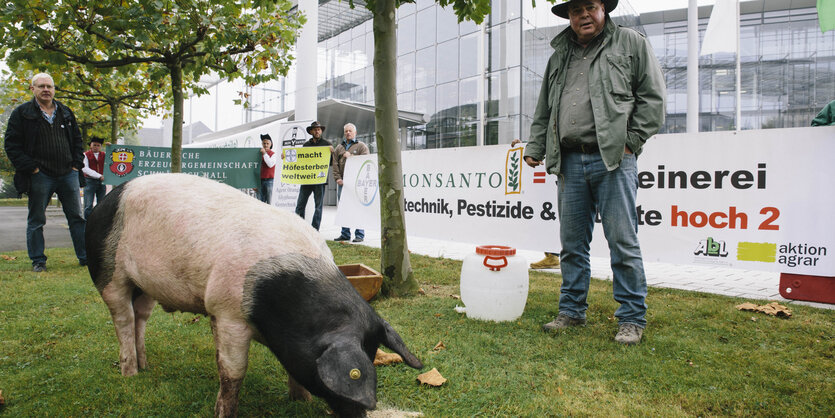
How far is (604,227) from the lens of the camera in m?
3.47

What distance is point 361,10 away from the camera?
2316 cm

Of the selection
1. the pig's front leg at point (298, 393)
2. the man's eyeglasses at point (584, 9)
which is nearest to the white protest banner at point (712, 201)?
the man's eyeglasses at point (584, 9)

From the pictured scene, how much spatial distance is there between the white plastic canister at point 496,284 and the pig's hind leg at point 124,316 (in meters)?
2.33

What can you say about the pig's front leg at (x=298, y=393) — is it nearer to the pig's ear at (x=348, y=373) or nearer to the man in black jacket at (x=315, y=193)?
the pig's ear at (x=348, y=373)

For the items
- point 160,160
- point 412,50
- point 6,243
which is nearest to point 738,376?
point 160,160

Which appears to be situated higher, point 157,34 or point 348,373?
point 157,34

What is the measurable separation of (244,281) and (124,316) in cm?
120

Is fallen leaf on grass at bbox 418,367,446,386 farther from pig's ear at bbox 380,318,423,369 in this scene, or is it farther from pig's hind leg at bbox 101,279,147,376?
pig's hind leg at bbox 101,279,147,376

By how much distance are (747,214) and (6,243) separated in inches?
497

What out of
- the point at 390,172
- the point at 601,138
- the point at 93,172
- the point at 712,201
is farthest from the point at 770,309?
the point at 93,172

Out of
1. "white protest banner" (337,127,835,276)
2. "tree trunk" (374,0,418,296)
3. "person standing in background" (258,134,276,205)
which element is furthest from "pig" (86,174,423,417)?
"person standing in background" (258,134,276,205)

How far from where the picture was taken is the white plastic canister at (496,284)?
12.2 ft

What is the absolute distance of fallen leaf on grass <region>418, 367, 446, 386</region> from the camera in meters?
2.57

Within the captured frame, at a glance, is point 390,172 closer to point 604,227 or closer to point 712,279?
point 604,227
